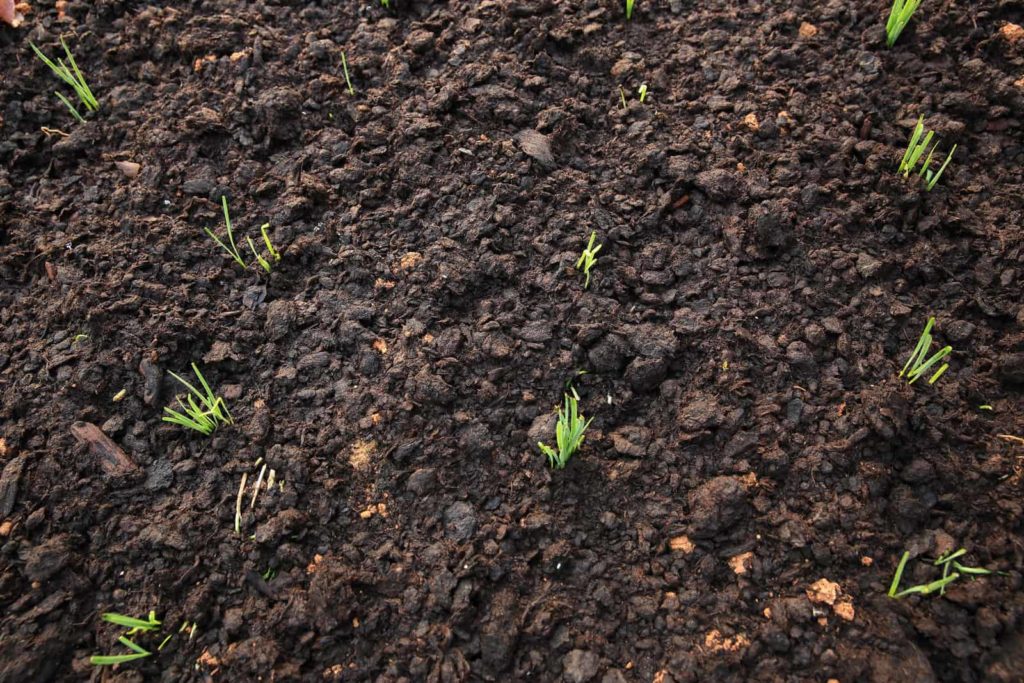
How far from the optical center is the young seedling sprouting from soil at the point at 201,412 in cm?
160

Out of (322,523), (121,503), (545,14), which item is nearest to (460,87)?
(545,14)

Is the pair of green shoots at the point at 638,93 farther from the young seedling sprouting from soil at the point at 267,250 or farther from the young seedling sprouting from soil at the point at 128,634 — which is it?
the young seedling sprouting from soil at the point at 128,634

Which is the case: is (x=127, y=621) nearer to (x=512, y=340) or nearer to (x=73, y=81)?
(x=512, y=340)

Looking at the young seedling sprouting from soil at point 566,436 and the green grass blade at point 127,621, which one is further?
the young seedling sprouting from soil at point 566,436

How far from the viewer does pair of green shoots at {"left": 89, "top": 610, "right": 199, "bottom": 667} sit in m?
1.36

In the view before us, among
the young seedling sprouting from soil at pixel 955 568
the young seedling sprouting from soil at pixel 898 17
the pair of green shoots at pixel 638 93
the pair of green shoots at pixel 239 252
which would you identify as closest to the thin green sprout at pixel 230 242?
the pair of green shoots at pixel 239 252

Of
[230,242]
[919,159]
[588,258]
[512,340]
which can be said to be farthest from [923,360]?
[230,242]

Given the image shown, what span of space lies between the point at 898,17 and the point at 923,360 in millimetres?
1045

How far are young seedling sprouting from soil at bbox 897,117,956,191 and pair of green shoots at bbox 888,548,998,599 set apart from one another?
98 centimetres

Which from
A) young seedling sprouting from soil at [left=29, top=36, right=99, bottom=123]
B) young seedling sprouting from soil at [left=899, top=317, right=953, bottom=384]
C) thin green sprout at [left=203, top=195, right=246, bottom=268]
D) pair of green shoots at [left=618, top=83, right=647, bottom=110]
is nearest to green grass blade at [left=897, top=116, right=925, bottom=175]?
young seedling sprouting from soil at [left=899, top=317, right=953, bottom=384]

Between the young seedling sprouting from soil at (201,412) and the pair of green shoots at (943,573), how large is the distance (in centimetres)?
156

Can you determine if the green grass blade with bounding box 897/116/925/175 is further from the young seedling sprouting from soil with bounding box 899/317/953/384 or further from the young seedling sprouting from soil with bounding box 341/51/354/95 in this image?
the young seedling sprouting from soil with bounding box 341/51/354/95

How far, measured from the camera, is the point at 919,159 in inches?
72.6

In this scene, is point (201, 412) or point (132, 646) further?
point (201, 412)
